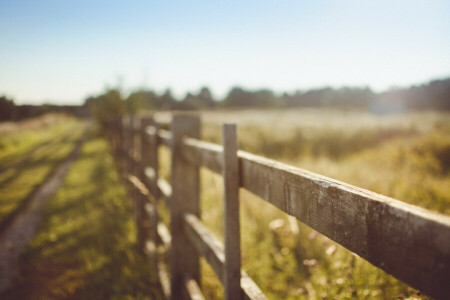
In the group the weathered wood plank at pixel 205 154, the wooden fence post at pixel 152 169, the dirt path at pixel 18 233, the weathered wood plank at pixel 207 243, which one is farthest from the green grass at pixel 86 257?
the weathered wood plank at pixel 205 154

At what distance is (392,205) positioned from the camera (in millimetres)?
629

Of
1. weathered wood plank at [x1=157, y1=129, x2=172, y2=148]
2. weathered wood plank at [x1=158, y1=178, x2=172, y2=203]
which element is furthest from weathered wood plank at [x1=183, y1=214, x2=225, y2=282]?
weathered wood plank at [x1=157, y1=129, x2=172, y2=148]

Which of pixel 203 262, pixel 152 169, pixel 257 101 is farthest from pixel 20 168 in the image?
pixel 257 101

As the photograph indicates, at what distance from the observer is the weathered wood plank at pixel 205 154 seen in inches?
63.8

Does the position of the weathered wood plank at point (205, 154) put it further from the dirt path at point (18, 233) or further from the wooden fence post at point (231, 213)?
the dirt path at point (18, 233)

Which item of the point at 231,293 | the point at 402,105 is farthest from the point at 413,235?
the point at 402,105

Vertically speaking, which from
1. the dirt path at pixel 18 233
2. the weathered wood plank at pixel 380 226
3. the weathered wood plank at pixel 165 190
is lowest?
the dirt path at pixel 18 233

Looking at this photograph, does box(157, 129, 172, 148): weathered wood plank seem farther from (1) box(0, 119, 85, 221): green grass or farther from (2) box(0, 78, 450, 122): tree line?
(1) box(0, 119, 85, 221): green grass

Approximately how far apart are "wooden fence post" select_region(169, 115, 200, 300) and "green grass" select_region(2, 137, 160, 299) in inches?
31.5

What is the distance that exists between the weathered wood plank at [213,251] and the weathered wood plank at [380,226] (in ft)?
2.04

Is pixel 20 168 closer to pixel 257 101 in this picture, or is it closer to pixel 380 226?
pixel 380 226

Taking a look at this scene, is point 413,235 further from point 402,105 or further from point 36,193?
point 402,105

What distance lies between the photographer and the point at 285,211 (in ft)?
3.50

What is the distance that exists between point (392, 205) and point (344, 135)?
48.0 feet
